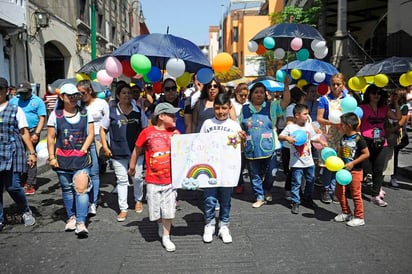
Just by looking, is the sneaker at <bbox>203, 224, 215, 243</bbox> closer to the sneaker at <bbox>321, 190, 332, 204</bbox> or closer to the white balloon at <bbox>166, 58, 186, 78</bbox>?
the white balloon at <bbox>166, 58, 186, 78</bbox>

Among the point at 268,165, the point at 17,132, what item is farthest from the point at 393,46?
the point at 17,132

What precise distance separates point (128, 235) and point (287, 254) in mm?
1774

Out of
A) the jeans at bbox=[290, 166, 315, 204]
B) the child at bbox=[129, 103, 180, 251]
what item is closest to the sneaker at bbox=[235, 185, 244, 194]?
the jeans at bbox=[290, 166, 315, 204]

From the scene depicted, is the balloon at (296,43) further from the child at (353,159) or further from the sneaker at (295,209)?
the sneaker at (295,209)

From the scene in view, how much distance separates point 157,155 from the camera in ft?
12.9

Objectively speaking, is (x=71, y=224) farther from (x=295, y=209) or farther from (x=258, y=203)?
Answer: (x=295, y=209)

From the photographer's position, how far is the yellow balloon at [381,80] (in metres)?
5.76

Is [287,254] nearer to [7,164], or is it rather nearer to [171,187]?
[171,187]

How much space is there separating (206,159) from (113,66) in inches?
81.1

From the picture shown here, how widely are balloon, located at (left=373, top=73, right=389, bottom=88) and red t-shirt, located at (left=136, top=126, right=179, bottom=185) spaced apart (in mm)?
3583

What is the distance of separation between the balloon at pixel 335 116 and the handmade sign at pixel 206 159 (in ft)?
6.06

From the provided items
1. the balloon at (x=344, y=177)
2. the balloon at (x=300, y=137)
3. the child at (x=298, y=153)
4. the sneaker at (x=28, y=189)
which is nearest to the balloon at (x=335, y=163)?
the balloon at (x=344, y=177)

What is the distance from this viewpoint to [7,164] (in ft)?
14.5

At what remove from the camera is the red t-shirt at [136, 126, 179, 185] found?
3.92m
